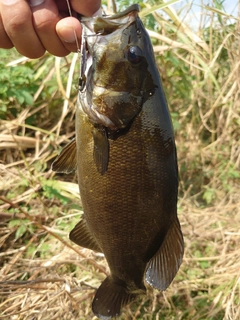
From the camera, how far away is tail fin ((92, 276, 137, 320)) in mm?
1520

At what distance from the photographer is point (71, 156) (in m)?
1.32

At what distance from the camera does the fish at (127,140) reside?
1.17 meters

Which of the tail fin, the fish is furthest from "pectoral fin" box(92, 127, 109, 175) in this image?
the tail fin

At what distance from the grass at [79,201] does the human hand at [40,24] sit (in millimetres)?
783

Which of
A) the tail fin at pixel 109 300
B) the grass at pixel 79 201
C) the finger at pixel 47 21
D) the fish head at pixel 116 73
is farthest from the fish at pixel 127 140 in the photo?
the grass at pixel 79 201

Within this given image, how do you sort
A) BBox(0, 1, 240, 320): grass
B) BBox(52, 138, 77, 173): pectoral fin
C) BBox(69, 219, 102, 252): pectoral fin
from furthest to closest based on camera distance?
BBox(0, 1, 240, 320): grass → BBox(69, 219, 102, 252): pectoral fin → BBox(52, 138, 77, 173): pectoral fin

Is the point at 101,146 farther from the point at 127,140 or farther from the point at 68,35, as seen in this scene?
the point at 68,35

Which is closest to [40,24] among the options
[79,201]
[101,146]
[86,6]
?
[86,6]

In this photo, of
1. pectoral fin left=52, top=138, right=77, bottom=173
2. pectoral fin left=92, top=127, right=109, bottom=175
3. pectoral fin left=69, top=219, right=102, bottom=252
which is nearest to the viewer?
pectoral fin left=92, top=127, right=109, bottom=175

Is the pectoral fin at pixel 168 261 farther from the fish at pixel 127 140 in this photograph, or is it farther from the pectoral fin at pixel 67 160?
the pectoral fin at pixel 67 160

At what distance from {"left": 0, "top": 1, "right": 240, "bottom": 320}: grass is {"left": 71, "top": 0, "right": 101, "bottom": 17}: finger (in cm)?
88

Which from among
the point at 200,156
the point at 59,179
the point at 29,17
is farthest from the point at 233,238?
the point at 29,17

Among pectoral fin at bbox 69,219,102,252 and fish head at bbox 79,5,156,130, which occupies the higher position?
fish head at bbox 79,5,156,130

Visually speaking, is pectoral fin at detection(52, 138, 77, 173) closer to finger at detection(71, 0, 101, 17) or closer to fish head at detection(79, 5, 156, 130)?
fish head at detection(79, 5, 156, 130)
